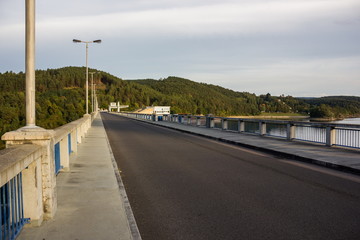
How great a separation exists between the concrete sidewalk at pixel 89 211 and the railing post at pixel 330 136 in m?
10.4

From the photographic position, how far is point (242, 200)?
691 centimetres

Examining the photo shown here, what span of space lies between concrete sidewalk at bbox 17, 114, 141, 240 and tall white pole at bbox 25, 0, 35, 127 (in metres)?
1.63

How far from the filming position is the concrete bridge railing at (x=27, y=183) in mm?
4121

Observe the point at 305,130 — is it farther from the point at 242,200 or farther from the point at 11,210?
the point at 11,210

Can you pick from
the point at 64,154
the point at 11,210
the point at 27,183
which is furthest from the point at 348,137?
the point at 11,210

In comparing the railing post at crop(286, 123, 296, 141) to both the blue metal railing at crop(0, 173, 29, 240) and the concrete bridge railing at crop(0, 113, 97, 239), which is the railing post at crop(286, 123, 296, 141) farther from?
the blue metal railing at crop(0, 173, 29, 240)

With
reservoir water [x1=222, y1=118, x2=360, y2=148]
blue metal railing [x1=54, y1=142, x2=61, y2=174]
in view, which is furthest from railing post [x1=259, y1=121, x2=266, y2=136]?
blue metal railing [x1=54, y1=142, x2=61, y2=174]

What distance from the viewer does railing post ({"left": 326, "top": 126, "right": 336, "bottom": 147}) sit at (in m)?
15.6

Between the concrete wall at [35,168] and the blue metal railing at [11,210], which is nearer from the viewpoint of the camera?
the blue metal railing at [11,210]

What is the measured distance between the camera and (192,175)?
377 inches

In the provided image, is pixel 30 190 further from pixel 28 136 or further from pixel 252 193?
pixel 252 193

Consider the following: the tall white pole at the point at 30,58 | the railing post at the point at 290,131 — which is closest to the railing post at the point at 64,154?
the tall white pole at the point at 30,58

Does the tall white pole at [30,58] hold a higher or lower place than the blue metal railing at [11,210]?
higher

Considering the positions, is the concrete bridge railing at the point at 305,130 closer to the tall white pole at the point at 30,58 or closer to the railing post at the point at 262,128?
the railing post at the point at 262,128
